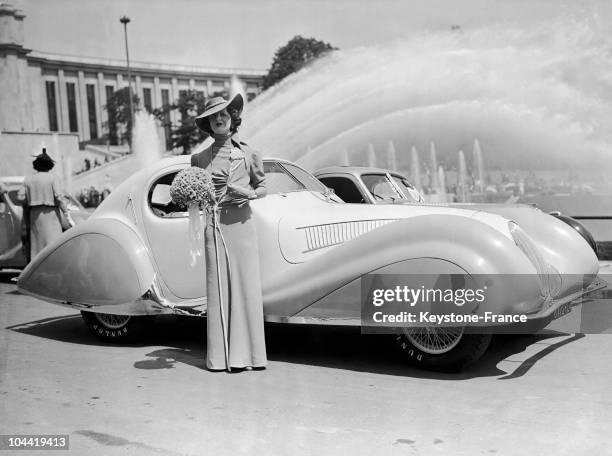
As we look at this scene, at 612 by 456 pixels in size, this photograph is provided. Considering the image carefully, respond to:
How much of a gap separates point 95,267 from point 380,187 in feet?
11.7

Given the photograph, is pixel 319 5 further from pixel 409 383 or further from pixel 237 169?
pixel 409 383

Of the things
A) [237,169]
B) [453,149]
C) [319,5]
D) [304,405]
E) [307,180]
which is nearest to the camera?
[304,405]

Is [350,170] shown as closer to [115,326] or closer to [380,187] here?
[380,187]

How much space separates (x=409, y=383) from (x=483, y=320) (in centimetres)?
65

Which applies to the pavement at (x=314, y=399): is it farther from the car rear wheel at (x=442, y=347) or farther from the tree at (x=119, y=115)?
the tree at (x=119, y=115)

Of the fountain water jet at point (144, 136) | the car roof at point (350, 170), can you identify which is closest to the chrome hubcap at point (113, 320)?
the car roof at point (350, 170)

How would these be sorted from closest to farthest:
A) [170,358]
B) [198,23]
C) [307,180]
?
[170,358], [307,180], [198,23]

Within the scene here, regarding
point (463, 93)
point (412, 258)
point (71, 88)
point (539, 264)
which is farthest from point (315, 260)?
point (71, 88)

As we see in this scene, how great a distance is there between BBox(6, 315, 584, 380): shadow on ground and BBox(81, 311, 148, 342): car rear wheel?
3.2 inches

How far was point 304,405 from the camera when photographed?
4.07 metres

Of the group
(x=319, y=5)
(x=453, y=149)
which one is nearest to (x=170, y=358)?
(x=319, y=5)

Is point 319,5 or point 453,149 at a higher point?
point 319,5

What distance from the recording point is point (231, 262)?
4875mm

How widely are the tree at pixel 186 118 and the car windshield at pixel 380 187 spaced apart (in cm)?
4275
